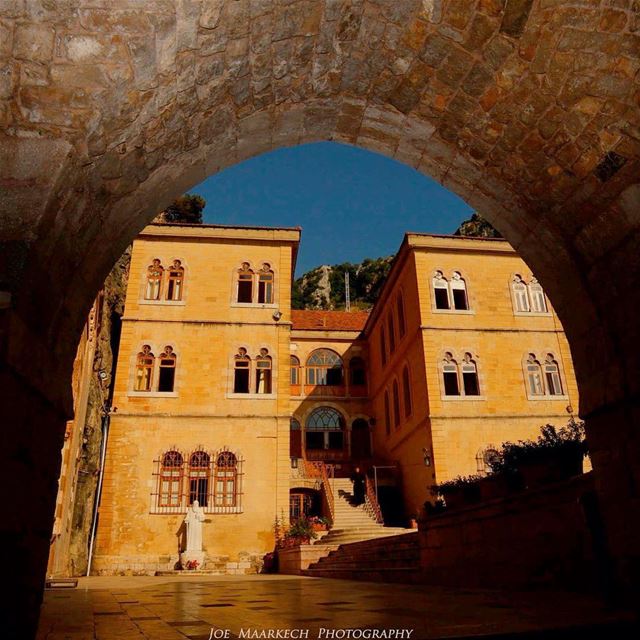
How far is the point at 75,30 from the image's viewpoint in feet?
9.45

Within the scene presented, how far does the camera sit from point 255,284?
72.9ft

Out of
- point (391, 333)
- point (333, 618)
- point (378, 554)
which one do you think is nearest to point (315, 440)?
point (391, 333)

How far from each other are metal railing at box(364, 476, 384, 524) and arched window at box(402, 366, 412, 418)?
3649mm

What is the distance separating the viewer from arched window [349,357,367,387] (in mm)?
30969

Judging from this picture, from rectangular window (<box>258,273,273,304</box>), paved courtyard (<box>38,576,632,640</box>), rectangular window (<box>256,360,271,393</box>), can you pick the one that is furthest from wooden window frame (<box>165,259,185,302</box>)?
paved courtyard (<box>38,576,632,640</box>)

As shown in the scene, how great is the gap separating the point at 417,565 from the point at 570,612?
698cm

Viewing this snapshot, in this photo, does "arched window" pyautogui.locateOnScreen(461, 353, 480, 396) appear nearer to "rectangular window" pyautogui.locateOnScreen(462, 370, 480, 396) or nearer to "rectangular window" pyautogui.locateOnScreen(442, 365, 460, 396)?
"rectangular window" pyautogui.locateOnScreen(462, 370, 480, 396)

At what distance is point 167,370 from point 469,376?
12454mm

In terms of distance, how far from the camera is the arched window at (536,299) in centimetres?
2284

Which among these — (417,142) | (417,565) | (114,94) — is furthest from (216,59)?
(417,565)

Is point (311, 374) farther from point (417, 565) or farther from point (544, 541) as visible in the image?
point (544, 541)

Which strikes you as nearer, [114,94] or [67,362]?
[114,94]

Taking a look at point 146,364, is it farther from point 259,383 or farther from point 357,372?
point 357,372

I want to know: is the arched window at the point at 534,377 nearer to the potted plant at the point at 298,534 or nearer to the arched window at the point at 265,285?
the potted plant at the point at 298,534
